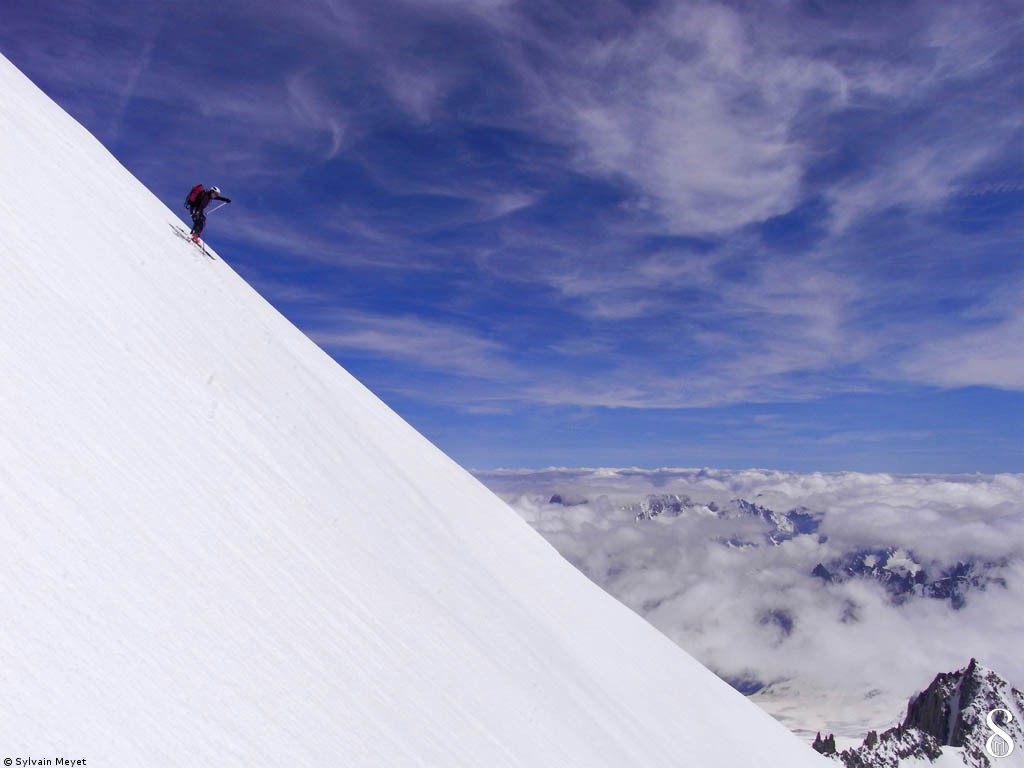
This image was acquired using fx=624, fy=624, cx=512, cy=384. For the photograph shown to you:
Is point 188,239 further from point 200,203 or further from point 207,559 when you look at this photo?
point 207,559

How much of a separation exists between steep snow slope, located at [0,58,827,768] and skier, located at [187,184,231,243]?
0.87 metres

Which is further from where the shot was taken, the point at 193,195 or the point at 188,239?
the point at 188,239

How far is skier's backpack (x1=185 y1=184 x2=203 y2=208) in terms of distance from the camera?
1888 centimetres

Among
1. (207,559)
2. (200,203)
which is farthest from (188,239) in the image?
(207,559)

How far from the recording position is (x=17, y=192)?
11.5m

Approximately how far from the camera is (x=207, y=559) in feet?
24.4

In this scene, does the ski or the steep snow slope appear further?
the ski

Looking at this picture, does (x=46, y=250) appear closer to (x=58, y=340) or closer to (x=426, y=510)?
(x=58, y=340)

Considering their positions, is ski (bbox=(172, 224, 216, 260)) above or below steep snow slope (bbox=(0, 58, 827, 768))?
above

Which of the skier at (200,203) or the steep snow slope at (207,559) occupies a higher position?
the skier at (200,203)

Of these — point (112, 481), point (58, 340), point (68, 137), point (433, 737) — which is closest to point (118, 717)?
point (112, 481)

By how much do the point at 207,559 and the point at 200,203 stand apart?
15047 millimetres

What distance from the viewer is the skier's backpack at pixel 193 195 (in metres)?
18.9

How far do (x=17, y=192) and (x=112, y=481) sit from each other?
25.7 feet
